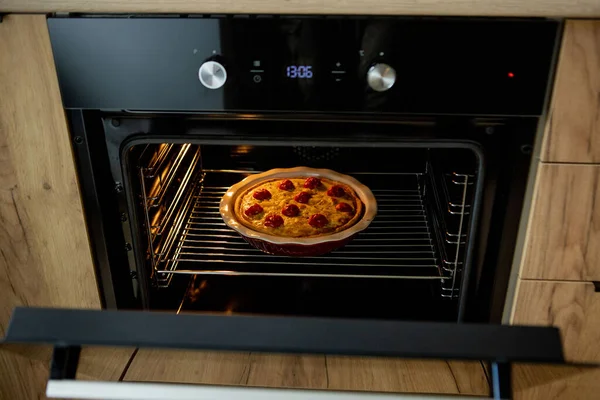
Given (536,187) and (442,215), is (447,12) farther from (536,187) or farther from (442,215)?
(442,215)

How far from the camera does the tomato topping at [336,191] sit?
1.31 meters

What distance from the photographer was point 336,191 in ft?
4.32

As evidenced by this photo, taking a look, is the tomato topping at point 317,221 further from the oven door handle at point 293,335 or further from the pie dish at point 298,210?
the oven door handle at point 293,335

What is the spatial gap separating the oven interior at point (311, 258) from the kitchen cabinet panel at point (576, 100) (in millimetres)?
190

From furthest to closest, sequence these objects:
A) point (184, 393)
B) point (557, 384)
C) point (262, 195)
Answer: point (262, 195), point (557, 384), point (184, 393)

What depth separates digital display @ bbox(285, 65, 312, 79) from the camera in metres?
0.92

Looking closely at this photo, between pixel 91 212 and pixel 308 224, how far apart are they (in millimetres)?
429

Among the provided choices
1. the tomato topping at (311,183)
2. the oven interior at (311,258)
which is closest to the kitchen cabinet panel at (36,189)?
the oven interior at (311,258)

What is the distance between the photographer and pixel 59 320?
77 centimetres

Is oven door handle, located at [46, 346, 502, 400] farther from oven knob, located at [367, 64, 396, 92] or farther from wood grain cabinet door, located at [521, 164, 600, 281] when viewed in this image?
oven knob, located at [367, 64, 396, 92]

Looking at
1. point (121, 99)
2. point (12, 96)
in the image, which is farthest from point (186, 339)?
point (12, 96)

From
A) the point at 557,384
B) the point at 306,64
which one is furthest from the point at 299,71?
the point at 557,384

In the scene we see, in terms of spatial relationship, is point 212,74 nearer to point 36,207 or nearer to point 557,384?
point 36,207

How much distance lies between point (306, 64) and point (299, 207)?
0.44m
